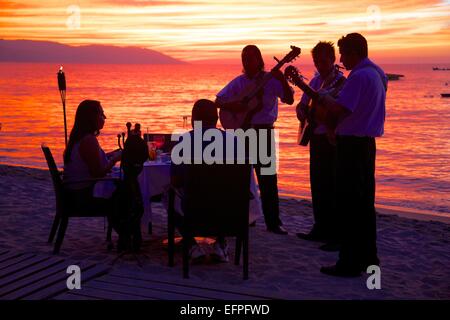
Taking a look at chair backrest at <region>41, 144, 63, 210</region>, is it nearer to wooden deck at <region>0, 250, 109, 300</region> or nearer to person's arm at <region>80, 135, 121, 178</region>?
person's arm at <region>80, 135, 121, 178</region>

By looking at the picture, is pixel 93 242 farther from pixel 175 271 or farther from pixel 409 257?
pixel 409 257

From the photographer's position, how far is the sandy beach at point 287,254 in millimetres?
5465

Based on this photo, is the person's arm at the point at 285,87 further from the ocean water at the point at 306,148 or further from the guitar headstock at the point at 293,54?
the ocean water at the point at 306,148

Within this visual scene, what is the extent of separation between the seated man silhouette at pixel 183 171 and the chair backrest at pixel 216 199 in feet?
0.54

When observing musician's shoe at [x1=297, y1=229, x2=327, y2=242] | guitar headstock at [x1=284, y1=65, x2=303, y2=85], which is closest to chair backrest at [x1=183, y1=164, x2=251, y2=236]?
guitar headstock at [x1=284, y1=65, x2=303, y2=85]

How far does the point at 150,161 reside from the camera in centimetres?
645

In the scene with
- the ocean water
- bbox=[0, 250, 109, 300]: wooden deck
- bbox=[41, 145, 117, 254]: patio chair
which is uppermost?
bbox=[41, 145, 117, 254]: patio chair

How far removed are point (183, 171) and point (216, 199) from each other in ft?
1.27

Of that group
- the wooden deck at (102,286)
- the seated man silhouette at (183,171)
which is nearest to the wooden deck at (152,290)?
the wooden deck at (102,286)

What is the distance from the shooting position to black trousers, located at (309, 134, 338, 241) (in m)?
6.80

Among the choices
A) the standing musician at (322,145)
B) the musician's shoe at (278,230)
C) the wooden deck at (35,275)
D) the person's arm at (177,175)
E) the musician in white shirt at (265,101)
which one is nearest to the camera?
the wooden deck at (35,275)

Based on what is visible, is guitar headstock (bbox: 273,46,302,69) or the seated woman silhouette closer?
the seated woman silhouette

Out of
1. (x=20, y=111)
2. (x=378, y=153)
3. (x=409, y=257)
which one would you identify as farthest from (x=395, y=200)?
(x=20, y=111)
